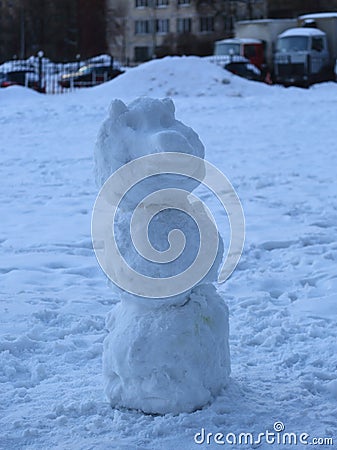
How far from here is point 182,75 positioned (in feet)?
72.6

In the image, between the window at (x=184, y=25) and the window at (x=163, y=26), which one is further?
the window at (x=163, y=26)

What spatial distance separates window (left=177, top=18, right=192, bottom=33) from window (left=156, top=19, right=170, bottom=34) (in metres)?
1.03

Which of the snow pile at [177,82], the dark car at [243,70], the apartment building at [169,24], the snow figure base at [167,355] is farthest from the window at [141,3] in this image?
the snow figure base at [167,355]

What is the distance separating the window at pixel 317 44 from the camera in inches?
1267

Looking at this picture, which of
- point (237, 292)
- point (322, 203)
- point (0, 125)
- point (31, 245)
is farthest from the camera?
point (0, 125)

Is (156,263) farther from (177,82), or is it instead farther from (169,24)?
(169,24)

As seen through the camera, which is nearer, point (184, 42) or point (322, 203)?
point (322, 203)

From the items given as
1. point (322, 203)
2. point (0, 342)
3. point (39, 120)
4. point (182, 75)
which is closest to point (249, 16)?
point (182, 75)

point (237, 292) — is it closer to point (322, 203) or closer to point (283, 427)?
point (283, 427)

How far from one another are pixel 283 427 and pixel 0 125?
12.7m

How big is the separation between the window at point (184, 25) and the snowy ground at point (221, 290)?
134 feet

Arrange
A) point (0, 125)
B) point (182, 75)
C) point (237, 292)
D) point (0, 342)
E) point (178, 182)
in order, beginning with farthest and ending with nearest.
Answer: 1. point (182, 75)
2. point (0, 125)
3. point (237, 292)
4. point (0, 342)
5. point (178, 182)

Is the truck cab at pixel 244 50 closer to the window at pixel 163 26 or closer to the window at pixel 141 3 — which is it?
the window at pixel 163 26

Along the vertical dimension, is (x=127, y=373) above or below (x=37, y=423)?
above
